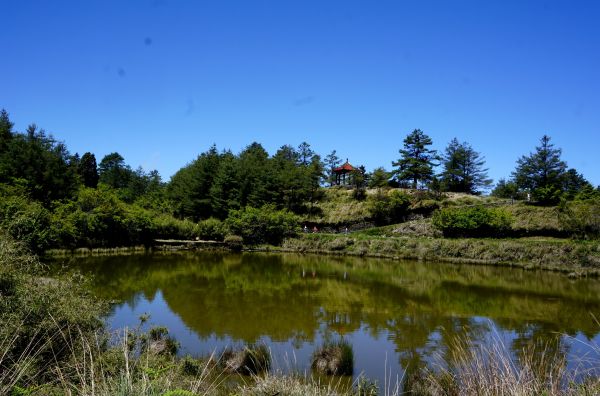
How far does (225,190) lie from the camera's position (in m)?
53.3

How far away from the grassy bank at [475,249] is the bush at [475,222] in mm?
1990

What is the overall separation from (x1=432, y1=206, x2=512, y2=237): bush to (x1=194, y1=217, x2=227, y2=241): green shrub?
21590mm

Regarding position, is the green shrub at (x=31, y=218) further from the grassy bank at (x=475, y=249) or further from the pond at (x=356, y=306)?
the grassy bank at (x=475, y=249)

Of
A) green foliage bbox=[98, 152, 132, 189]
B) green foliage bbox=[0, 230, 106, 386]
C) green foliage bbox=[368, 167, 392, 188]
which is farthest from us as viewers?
green foliage bbox=[98, 152, 132, 189]

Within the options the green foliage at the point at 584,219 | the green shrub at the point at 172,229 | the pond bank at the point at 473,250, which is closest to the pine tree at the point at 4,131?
the green shrub at the point at 172,229

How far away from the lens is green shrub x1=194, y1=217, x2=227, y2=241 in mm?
45844

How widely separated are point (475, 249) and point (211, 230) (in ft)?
84.4

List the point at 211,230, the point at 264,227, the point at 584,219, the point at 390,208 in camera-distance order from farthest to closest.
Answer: the point at 390,208, the point at 211,230, the point at 264,227, the point at 584,219

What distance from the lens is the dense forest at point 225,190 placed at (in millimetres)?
39031

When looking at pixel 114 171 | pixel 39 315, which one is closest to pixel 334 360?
pixel 39 315

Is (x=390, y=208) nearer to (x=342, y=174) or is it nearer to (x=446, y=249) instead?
(x=446, y=249)

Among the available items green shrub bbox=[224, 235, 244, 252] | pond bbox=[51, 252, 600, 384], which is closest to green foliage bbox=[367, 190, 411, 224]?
pond bbox=[51, 252, 600, 384]

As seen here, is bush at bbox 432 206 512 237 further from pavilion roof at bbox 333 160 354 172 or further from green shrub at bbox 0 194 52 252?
green shrub at bbox 0 194 52 252

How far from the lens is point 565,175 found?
153 feet
